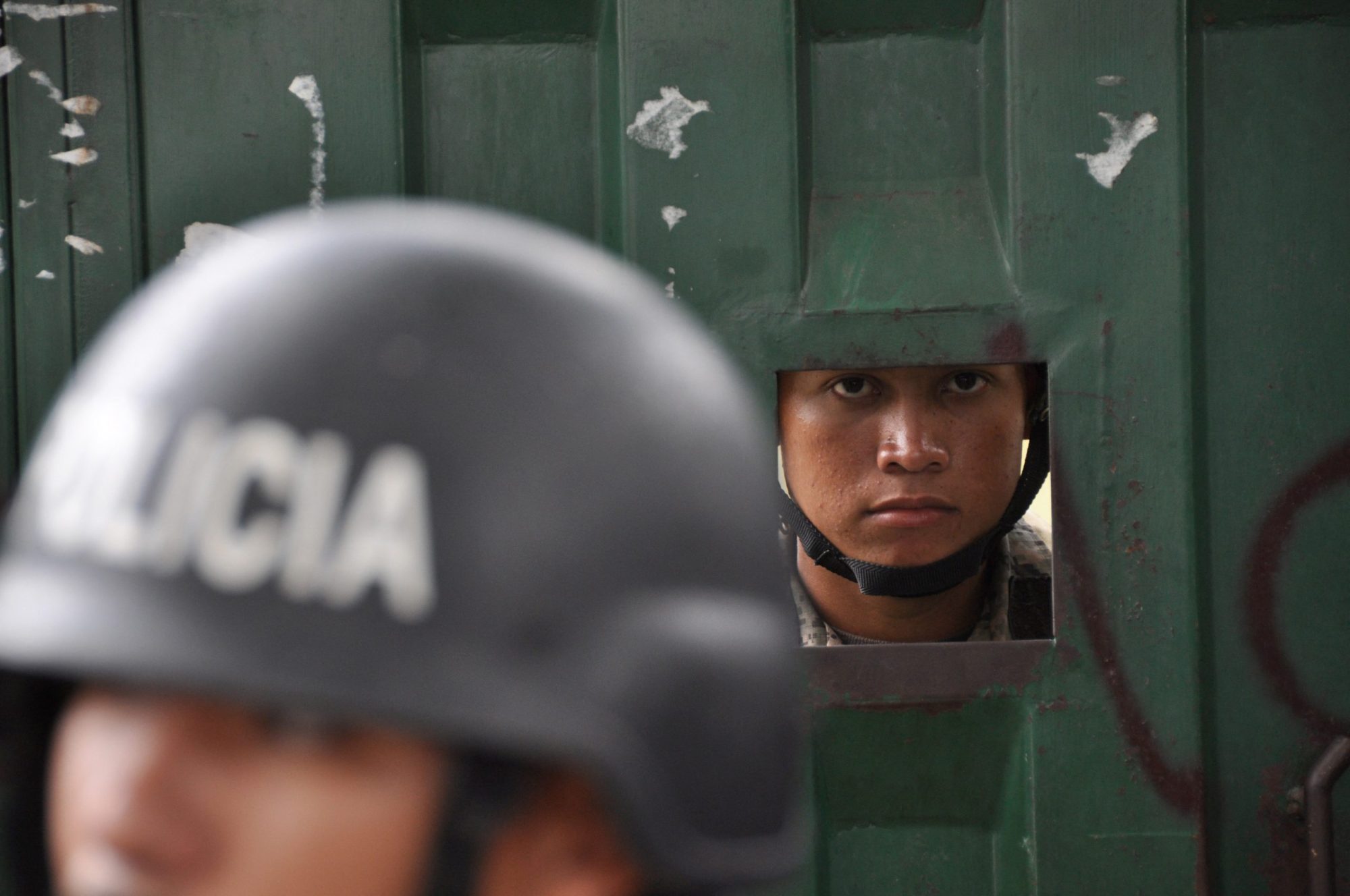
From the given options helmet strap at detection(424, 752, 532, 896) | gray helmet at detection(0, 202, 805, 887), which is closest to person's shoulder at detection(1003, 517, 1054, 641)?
gray helmet at detection(0, 202, 805, 887)

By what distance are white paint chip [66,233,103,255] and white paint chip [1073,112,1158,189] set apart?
1.25 m

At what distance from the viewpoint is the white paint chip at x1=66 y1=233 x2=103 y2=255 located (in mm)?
1622

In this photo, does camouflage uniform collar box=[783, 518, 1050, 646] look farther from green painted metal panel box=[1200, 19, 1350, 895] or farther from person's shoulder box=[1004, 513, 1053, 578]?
green painted metal panel box=[1200, 19, 1350, 895]

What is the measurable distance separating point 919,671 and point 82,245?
117cm

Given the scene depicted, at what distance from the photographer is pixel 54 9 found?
1619 mm

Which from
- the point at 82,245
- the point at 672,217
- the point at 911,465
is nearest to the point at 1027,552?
the point at 911,465

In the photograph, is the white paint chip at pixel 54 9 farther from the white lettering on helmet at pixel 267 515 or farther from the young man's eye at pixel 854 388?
the white lettering on helmet at pixel 267 515

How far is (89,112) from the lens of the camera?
162cm

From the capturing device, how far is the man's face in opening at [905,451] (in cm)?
187

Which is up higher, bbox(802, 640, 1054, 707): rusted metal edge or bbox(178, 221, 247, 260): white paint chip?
bbox(178, 221, 247, 260): white paint chip

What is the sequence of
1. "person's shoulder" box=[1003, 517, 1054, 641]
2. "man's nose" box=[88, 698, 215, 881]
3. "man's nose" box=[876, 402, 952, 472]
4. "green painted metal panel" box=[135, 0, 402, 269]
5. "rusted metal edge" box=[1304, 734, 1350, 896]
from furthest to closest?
"person's shoulder" box=[1003, 517, 1054, 641]
"man's nose" box=[876, 402, 952, 472]
"green painted metal panel" box=[135, 0, 402, 269]
"rusted metal edge" box=[1304, 734, 1350, 896]
"man's nose" box=[88, 698, 215, 881]

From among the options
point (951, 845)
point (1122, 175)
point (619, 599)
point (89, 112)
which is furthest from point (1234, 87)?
point (89, 112)

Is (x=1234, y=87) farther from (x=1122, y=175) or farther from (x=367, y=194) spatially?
(x=367, y=194)

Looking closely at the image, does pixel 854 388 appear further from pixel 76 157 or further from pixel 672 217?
pixel 76 157
